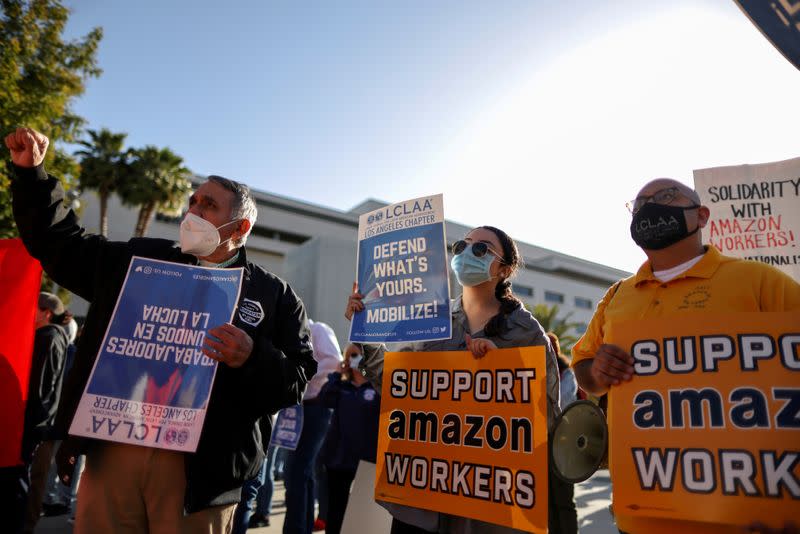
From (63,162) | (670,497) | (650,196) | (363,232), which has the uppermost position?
(63,162)

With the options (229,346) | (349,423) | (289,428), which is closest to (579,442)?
(229,346)

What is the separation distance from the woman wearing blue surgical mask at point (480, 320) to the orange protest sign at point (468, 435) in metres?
0.10

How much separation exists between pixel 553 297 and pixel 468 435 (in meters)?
51.1

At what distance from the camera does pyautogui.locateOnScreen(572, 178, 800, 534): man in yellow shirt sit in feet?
6.25

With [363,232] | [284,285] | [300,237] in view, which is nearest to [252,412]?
[284,285]

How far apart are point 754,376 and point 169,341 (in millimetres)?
2163

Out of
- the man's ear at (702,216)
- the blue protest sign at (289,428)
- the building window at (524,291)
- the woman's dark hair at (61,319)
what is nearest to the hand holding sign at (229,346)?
the man's ear at (702,216)

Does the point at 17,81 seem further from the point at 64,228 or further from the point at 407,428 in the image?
the point at 407,428

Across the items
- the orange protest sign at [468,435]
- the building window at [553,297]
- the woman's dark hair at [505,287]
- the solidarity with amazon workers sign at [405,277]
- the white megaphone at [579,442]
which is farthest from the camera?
the building window at [553,297]

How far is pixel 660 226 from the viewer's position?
2.13 metres

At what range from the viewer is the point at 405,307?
3.11 meters

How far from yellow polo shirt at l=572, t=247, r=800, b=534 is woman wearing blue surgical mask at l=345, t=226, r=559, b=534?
575 mm

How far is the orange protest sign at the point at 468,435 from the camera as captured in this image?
2.42 m

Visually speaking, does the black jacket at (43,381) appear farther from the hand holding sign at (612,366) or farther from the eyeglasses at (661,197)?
the eyeglasses at (661,197)
